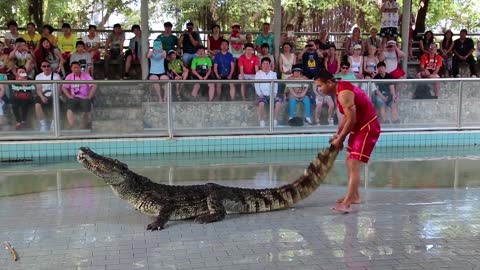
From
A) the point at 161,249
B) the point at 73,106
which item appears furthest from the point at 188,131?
the point at 161,249

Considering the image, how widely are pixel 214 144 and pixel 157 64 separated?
2.59 m

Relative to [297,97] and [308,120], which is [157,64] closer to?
[297,97]

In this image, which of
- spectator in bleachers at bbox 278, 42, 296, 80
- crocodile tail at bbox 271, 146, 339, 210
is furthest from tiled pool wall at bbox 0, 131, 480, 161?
crocodile tail at bbox 271, 146, 339, 210

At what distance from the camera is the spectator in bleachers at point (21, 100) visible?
936cm

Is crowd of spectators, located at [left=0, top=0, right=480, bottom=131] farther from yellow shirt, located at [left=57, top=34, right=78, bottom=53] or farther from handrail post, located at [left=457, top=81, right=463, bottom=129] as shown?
handrail post, located at [left=457, top=81, right=463, bottom=129]

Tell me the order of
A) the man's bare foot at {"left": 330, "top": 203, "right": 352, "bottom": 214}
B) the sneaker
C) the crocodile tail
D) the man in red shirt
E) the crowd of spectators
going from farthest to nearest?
the sneaker, the crowd of spectators, the crocodile tail, the man's bare foot at {"left": 330, "top": 203, "right": 352, "bottom": 214}, the man in red shirt

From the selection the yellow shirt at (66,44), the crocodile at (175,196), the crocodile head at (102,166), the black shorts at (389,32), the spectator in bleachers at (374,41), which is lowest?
the crocodile at (175,196)

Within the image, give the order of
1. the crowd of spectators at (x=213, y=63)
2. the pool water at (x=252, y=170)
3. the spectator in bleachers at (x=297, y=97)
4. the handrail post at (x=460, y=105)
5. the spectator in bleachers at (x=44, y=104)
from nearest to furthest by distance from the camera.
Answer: the pool water at (x=252, y=170) < the spectator in bleachers at (x=44, y=104) < the crowd of spectators at (x=213, y=63) < the spectator in bleachers at (x=297, y=97) < the handrail post at (x=460, y=105)

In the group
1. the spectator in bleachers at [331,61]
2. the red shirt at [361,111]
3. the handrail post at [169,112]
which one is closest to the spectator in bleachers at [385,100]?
the spectator in bleachers at [331,61]

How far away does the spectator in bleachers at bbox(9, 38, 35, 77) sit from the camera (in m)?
11.3

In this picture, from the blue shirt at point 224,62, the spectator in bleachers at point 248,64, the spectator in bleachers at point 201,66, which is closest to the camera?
the spectator in bleachers at point 201,66

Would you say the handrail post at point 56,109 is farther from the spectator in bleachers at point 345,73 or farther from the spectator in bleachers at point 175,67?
the spectator in bleachers at point 345,73

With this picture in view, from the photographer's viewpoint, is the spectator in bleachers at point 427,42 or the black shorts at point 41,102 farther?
the spectator in bleachers at point 427,42

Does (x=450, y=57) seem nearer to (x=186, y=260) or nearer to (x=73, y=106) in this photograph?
(x=73, y=106)
